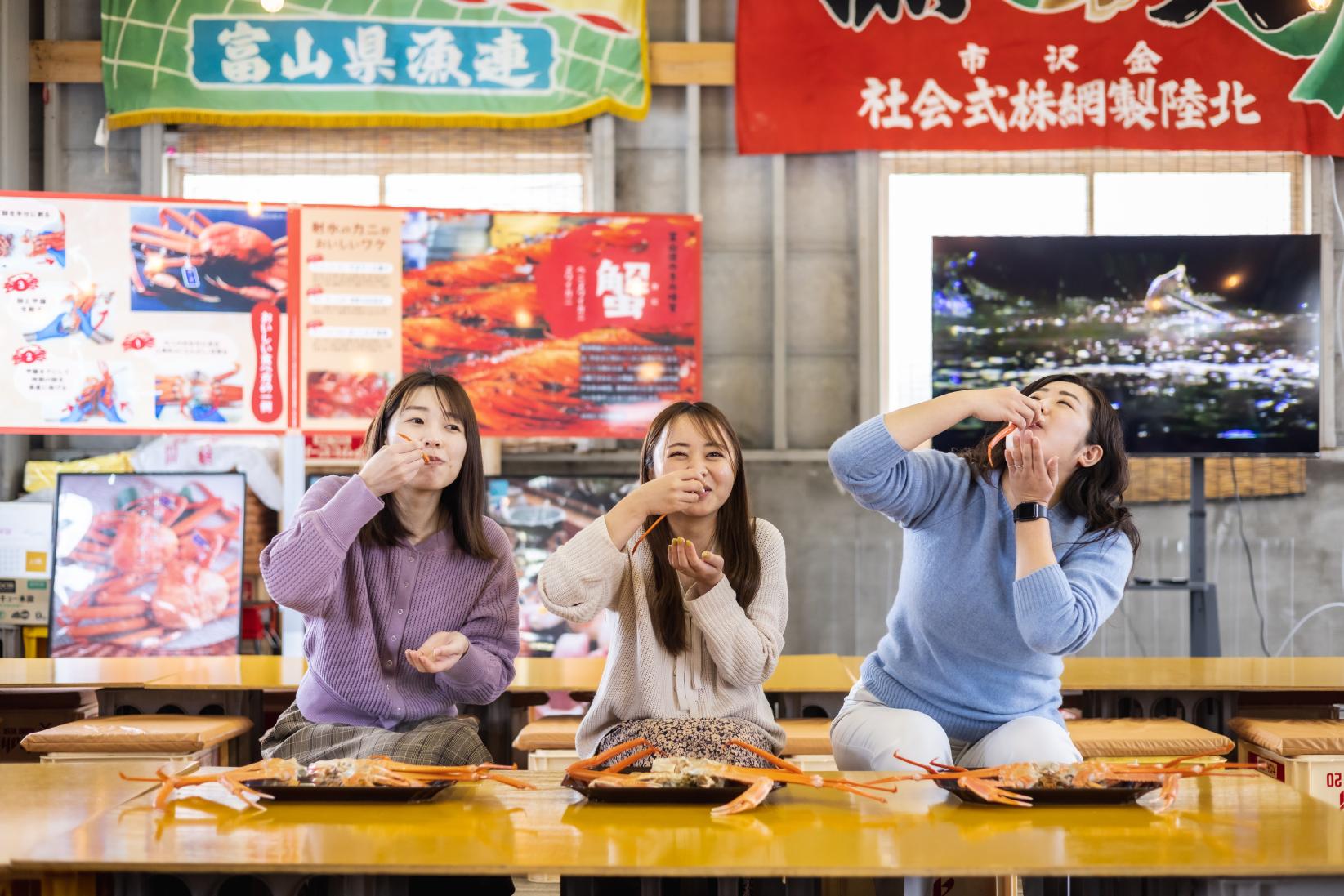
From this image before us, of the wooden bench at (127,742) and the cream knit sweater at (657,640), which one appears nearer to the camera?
the cream knit sweater at (657,640)

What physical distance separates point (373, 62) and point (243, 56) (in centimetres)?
56

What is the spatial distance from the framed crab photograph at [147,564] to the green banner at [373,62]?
5.31ft

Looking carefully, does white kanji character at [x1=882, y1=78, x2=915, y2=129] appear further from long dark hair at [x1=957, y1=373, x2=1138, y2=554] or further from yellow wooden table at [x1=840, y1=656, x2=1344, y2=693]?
long dark hair at [x1=957, y1=373, x2=1138, y2=554]

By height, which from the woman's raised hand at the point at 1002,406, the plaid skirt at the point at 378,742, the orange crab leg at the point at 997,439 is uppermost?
the woman's raised hand at the point at 1002,406

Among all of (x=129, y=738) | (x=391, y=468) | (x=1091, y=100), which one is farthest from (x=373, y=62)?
(x=391, y=468)

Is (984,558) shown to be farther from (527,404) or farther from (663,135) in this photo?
(663,135)

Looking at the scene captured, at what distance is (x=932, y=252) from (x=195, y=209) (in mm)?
2882

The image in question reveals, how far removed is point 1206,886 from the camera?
1.34 meters

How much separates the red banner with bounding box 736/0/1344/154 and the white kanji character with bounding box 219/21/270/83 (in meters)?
2.08

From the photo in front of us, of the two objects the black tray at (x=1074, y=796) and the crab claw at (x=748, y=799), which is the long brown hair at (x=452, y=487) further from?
the black tray at (x=1074, y=796)

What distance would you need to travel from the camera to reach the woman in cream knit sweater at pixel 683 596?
1.97 meters

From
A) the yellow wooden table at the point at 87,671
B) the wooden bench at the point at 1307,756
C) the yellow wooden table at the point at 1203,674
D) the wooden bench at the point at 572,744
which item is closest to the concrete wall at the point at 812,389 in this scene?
the yellow wooden table at the point at 1203,674

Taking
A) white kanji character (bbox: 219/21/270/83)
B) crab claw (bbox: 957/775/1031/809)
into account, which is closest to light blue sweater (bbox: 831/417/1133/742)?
crab claw (bbox: 957/775/1031/809)

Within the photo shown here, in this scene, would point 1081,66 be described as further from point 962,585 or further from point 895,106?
point 962,585
